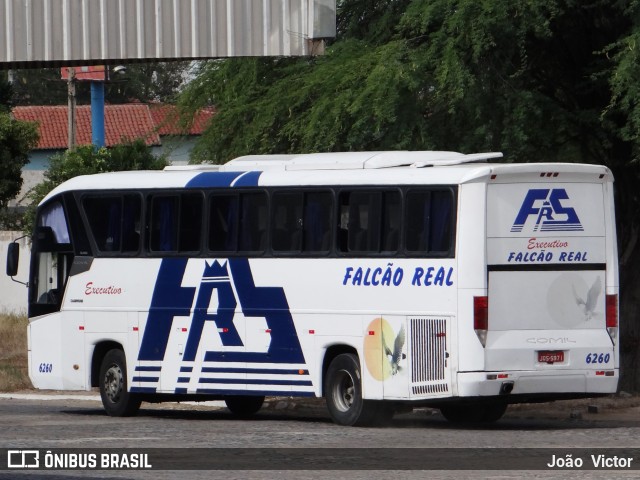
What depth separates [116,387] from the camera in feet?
65.1

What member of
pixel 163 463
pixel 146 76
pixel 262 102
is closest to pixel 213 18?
pixel 262 102

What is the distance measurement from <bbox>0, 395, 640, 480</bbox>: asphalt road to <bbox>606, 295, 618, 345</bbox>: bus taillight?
3.48 ft

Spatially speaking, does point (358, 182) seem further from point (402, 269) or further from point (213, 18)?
point (213, 18)

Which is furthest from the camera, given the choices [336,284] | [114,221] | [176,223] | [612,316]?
[114,221]

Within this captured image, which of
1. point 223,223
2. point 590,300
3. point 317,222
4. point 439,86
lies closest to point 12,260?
point 223,223

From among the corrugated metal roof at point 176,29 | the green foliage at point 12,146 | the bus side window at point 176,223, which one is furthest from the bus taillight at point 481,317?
the green foliage at point 12,146

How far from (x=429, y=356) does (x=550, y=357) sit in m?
1.34

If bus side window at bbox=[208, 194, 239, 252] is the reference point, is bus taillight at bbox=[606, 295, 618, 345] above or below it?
below

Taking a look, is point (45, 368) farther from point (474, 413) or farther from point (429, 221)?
point (429, 221)

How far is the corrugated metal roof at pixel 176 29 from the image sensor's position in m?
20.5

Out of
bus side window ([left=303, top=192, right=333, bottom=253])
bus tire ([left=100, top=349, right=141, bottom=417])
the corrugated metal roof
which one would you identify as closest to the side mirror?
bus tire ([left=100, top=349, right=141, bottom=417])

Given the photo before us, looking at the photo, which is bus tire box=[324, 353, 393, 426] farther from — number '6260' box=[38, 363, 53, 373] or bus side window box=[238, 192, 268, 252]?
number '6260' box=[38, 363, 53, 373]

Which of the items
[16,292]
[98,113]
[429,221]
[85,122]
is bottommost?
[16,292]

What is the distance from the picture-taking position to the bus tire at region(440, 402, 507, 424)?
59.1ft
